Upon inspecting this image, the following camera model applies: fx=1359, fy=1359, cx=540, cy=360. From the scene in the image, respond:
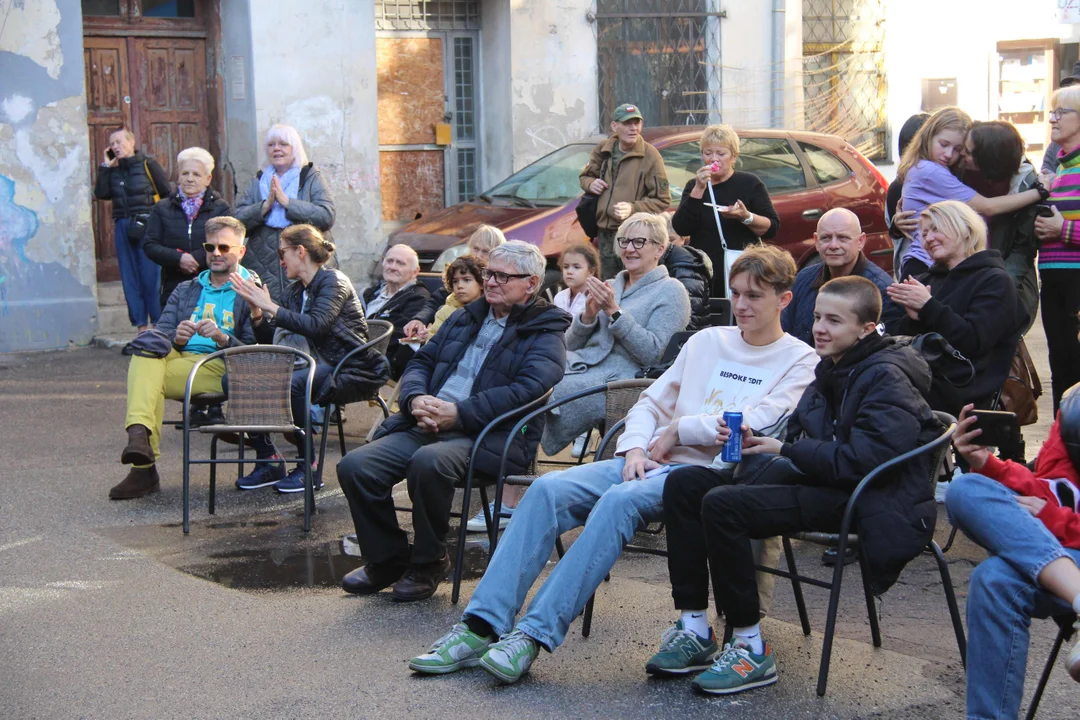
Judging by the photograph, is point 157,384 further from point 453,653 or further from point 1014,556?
point 1014,556

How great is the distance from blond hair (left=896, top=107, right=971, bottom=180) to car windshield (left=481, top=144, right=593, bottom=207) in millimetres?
4524

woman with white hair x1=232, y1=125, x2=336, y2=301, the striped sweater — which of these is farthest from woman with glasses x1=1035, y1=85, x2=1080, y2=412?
woman with white hair x1=232, y1=125, x2=336, y2=301

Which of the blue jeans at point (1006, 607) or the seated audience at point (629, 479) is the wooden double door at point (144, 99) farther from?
the blue jeans at point (1006, 607)

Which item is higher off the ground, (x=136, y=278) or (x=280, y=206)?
(x=280, y=206)

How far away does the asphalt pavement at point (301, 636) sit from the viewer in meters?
4.22

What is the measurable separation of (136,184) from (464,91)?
487 centimetres

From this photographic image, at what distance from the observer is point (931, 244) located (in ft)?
18.5

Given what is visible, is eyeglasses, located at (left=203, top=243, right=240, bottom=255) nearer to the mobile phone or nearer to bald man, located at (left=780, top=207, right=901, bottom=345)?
bald man, located at (left=780, top=207, right=901, bottom=345)

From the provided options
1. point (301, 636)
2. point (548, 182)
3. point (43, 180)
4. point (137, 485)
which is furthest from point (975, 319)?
point (43, 180)

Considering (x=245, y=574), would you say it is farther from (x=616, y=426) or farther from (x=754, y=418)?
(x=754, y=418)

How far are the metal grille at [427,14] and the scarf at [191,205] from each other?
19.4 feet

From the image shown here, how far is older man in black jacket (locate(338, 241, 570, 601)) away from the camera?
5.31 m

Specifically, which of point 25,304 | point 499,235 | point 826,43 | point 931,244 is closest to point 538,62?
point 826,43

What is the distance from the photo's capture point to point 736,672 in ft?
13.9
